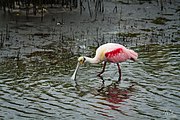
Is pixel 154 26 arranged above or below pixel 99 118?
above

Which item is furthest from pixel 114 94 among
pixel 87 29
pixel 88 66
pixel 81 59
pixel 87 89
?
→ pixel 87 29

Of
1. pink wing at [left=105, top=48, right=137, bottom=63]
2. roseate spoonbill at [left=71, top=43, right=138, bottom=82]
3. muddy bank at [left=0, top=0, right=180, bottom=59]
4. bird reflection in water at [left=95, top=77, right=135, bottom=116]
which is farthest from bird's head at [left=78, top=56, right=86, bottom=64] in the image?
muddy bank at [left=0, top=0, right=180, bottom=59]

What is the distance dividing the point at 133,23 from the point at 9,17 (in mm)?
3706

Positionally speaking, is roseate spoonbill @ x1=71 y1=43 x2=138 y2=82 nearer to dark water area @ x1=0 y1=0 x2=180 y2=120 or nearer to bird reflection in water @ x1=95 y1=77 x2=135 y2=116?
dark water area @ x1=0 y1=0 x2=180 y2=120

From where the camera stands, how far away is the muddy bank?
12.3m

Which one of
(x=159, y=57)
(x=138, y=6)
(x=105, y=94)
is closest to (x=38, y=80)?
(x=105, y=94)

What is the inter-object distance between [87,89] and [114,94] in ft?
1.66

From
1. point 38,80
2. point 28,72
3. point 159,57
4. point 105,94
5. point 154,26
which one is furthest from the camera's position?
point 154,26

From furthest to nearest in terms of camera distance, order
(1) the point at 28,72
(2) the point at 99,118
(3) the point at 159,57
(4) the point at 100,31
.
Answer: (4) the point at 100,31 → (3) the point at 159,57 → (1) the point at 28,72 → (2) the point at 99,118

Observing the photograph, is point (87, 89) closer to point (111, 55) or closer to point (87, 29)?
point (111, 55)

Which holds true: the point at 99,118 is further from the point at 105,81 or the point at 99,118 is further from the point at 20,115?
the point at 105,81

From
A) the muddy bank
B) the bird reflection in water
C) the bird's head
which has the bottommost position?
the bird reflection in water

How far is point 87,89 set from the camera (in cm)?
879

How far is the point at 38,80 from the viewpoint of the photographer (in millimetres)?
9359
